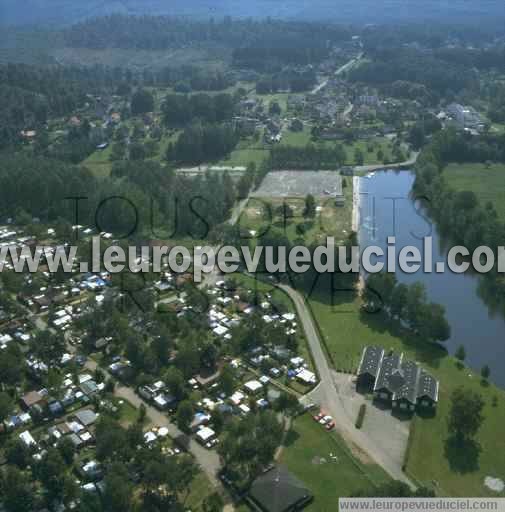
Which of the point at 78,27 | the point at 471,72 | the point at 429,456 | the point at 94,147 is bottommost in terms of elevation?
the point at 429,456

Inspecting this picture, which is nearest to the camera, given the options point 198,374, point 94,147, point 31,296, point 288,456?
point 288,456

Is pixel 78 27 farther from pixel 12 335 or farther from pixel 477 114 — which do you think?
pixel 12 335

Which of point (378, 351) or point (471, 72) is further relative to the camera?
point (471, 72)

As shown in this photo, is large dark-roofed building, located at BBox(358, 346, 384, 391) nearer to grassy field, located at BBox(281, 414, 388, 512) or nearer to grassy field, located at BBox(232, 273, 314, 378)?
grassy field, located at BBox(232, 273, 314, 378)

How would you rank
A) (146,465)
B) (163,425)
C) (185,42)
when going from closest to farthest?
(146,465) → (163,425) → (185,42)

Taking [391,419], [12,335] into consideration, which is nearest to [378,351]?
[391,419]

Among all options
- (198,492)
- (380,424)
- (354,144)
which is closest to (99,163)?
(354,144)

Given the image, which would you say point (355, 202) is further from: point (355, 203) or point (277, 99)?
point (277, 99)
